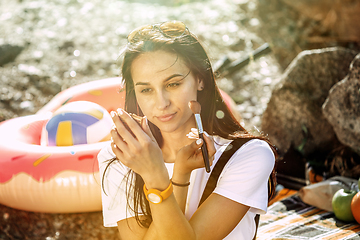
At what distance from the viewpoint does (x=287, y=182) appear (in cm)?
361

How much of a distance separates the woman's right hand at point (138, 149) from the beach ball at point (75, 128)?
2.36 metres

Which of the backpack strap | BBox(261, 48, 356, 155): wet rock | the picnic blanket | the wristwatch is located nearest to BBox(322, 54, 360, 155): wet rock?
BBox(261, 48, 356, 155): wet rock

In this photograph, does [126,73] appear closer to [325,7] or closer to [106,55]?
[106,55]

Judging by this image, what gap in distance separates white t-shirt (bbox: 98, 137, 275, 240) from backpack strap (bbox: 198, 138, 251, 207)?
23 millimetres

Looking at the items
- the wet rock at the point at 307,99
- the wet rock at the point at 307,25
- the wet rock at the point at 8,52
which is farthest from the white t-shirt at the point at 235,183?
the wet rock at the point at 8,52

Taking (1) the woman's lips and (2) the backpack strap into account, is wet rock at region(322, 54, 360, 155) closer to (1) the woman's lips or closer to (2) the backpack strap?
(2) the backpack strap

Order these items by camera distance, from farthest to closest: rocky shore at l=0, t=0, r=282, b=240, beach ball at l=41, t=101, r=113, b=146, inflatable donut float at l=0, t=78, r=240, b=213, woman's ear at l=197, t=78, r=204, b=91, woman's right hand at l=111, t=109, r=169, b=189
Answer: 1. rocky shore at l=0, t=0, r=282, b=240
2. beach ball at l=41, t=101, r=113, b=146
3. inflatable donut float at l=0, t=78, r=240, b=213
4. woman's ear at l=197, t=78, r=204, b=91
5. woman's right hand at l=111, t=109, r=169, b=189

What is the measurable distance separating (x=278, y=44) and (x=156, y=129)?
6156mm

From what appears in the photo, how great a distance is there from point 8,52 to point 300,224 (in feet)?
20.9

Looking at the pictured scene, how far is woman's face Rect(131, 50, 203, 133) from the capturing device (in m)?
1.62

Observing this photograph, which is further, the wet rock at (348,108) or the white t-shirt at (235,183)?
the wet rock at (348,108)

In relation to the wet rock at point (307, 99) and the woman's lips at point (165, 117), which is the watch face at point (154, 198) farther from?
the wet rock at point (307, 99)

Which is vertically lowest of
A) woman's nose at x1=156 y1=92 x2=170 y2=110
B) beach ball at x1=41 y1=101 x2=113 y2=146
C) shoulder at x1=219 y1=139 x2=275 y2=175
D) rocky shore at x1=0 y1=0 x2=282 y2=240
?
rocky shore at x1=0 y1=0 x2=282 y2=240

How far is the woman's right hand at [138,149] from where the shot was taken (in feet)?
4.07
